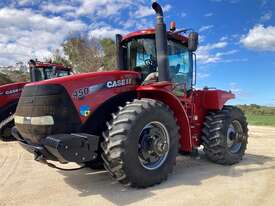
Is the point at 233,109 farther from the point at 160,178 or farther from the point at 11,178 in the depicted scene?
the point at 11,178

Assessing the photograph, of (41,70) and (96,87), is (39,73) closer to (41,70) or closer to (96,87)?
(41,70)

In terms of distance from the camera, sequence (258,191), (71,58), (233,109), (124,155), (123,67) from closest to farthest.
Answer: (124,155), (258,191), (123,67), (233,109), (71,58)

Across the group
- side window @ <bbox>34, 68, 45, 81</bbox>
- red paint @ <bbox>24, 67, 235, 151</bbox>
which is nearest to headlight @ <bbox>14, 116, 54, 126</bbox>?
red paint @ <bbox>24, 67, 235, 151</bbox>

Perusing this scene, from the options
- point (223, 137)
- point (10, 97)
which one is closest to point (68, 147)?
point (223, 137)

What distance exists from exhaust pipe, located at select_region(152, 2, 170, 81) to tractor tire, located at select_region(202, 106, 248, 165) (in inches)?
70.2

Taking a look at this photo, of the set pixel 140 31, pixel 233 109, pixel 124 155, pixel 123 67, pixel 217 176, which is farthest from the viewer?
pixel 233 109

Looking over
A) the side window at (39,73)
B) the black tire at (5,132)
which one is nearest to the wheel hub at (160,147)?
the black tire at (5,132)

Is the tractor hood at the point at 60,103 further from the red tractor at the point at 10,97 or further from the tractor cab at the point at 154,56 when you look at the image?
the red tractor at the point at 10,97

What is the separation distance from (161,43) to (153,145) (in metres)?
1.77

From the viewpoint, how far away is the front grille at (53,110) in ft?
15.1

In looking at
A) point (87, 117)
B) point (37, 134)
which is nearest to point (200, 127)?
point (87, 117)

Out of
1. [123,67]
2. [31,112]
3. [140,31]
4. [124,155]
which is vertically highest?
[140,31]

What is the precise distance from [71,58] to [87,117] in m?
33.0

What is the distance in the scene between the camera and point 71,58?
3672 cm
